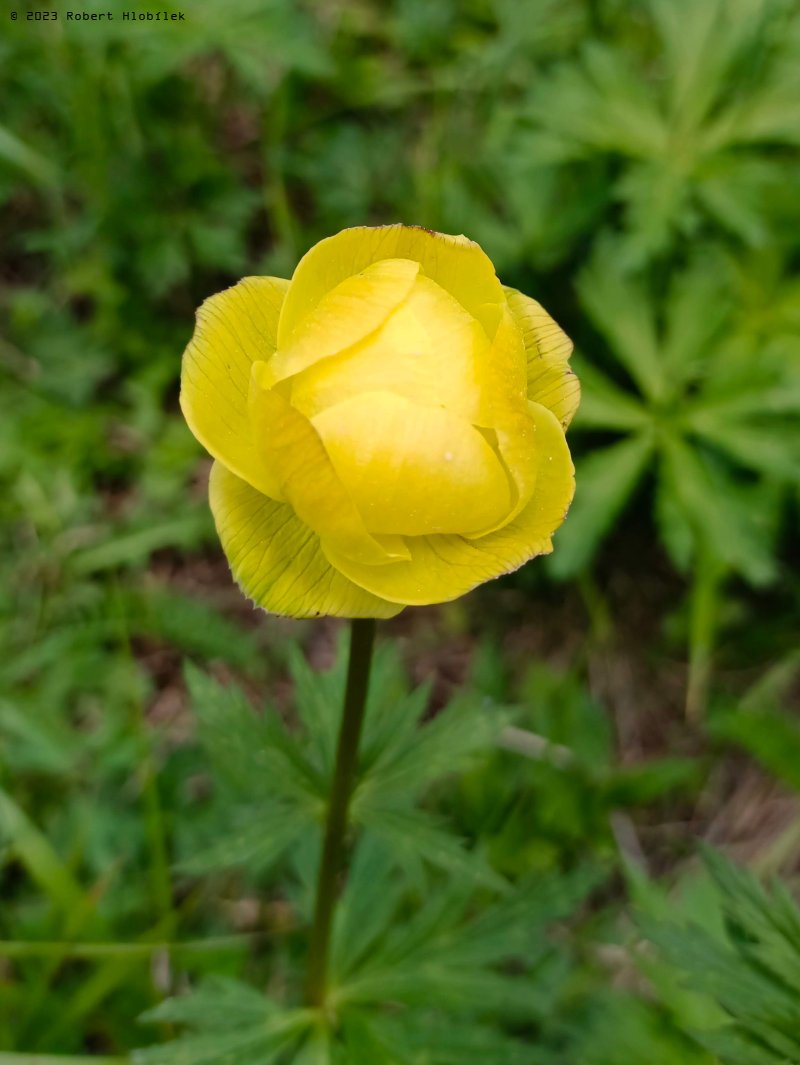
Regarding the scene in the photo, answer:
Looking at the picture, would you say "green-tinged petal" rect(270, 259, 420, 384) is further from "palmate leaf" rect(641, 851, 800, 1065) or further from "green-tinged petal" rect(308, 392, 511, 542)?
"palmate leaf" rect(641, 851, 800, 1065)

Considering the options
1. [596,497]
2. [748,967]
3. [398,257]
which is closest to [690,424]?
[596,497]

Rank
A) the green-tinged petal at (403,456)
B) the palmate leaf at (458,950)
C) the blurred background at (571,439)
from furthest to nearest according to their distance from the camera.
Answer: the blurred background at (571,439)
the palmate leaf at (458,950)
the green-tinged petal at (403,456)

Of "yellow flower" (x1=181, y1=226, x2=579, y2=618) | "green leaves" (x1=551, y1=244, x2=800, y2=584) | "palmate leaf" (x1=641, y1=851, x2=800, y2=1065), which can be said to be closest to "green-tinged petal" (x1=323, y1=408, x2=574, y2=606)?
"yellow flower" (x1=181, y1=226, x2=579, y2=618)

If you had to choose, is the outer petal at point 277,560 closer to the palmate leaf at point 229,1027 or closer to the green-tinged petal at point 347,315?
the green-tinged petal at point 347,315

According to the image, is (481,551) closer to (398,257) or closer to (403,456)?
(403,456)

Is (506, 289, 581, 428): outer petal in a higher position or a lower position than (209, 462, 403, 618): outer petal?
higher

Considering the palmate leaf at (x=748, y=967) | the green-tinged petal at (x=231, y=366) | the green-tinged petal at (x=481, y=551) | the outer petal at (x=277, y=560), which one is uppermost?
the green-tinged petal at (x=231, y=366)

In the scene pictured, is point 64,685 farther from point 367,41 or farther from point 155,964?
point 367,41

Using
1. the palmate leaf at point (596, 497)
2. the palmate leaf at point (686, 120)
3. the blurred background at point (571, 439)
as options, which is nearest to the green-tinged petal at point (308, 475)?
the blurred background at point (571, 439)
